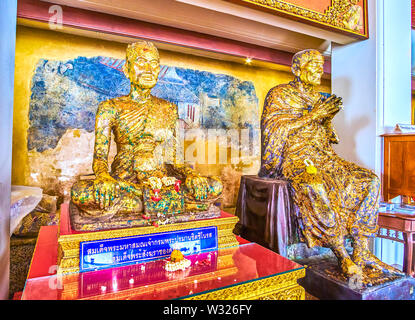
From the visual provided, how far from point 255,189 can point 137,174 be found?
138cm

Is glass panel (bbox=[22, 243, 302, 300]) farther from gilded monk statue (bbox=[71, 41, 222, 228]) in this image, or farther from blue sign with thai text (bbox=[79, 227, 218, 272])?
gilded monk statue (bbox=[71, 41, 222, 228])

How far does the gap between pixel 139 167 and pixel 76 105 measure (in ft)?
5.72

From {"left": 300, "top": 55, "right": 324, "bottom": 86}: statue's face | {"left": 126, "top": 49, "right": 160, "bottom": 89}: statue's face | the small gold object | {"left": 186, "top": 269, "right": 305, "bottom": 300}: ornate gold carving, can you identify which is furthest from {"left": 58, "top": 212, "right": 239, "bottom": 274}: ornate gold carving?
{"left": 300, "top": 55, "right": 324, "bottom": 86}: statue's face

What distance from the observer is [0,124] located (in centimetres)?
185

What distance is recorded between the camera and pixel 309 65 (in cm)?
314

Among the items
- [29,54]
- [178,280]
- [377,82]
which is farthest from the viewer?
[377,82]

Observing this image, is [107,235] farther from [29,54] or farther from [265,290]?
[29,54]

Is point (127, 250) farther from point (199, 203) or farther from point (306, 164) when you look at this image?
point (306, 164)

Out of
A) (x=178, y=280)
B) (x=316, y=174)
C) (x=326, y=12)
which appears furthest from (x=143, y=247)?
(x=326, y=12)

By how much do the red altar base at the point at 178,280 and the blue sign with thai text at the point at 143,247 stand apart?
5cm

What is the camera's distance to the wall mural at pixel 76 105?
315 centimetres

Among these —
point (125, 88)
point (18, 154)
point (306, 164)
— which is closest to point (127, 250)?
point (306, 164)

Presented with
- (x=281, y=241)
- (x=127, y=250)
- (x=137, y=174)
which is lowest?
(x=281, y=241)

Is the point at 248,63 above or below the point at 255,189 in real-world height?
above
